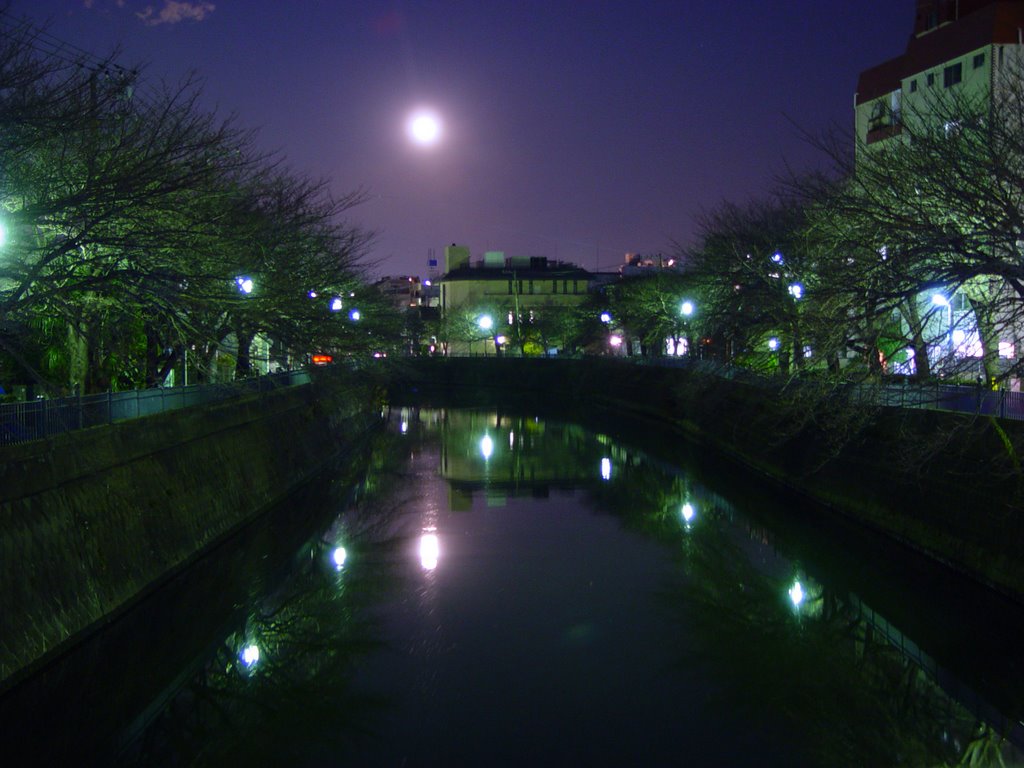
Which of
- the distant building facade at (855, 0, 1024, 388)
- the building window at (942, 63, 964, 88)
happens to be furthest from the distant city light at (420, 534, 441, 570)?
the building window at (942, 63, 964, 88)

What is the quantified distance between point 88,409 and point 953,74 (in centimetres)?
4086

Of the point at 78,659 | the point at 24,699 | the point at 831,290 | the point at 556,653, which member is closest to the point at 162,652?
the point at 78,659

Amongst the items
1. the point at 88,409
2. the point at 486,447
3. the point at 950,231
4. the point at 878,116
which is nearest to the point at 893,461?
the point at 950,231

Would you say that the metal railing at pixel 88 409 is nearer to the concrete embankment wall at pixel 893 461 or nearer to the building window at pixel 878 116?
the concrete embankment wall at pixel 893 461

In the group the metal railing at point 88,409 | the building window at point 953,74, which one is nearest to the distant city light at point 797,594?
the metal railing at point 88,409

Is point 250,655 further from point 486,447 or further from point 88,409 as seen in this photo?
point 486,447

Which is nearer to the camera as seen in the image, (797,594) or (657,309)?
(797,594)

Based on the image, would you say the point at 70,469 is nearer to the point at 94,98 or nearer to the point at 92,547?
the point at 92,547

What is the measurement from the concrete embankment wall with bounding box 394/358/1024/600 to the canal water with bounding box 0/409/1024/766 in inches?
30.3

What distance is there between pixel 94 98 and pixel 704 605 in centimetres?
1416

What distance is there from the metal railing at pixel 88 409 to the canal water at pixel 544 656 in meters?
3.34

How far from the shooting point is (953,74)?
145 ft

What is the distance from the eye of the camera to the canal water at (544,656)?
12.3m

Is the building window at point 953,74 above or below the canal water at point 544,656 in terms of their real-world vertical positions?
above
